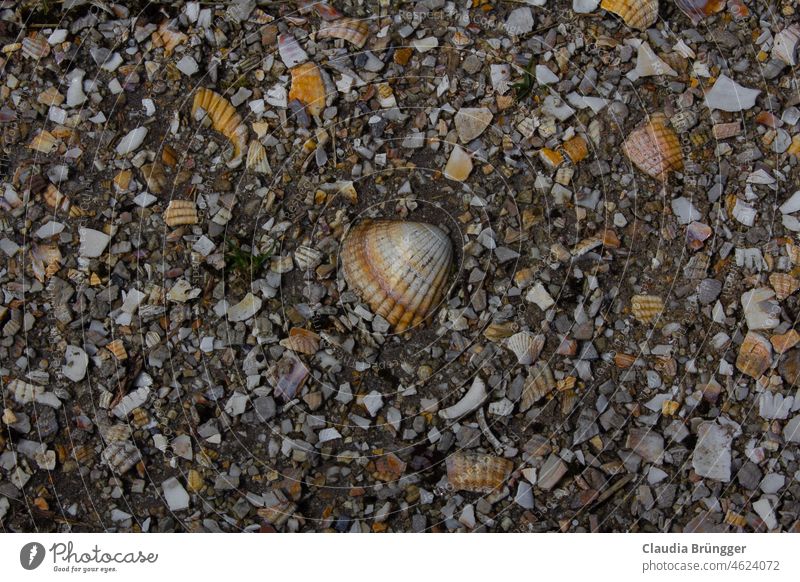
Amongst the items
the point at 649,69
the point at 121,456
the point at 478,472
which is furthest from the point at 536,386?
the point at 121,456

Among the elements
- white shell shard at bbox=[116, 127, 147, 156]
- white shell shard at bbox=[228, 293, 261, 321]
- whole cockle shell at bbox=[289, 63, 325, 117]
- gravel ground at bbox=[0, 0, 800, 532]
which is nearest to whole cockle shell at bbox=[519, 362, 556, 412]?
gravel ground at bbox=[0, 0, 800, 532]

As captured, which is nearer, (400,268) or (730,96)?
(400,268)

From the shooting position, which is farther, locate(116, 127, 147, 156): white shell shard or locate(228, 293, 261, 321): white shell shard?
locate(116, 127, 147, 156): white shell shard

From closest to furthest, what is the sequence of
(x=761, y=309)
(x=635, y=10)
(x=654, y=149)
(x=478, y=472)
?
(x=478, y=472) → (x=761, y=309) → (x=654, y=149) → (x=635, y=10)

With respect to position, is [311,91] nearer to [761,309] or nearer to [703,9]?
[703,9]

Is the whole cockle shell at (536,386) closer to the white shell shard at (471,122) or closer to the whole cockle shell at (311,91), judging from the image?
the white shell shard at (471,122)

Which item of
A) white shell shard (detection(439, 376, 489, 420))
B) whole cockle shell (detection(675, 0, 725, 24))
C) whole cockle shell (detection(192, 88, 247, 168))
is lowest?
white shell shard (detection(439, 376, 489, 420))

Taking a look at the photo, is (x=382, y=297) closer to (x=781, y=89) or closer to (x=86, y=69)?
(x=86, y=69)

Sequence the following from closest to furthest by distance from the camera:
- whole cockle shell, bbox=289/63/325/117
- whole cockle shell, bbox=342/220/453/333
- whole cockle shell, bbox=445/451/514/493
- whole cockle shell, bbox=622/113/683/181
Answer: whole cockle shell, bbox=445/451/514/493
whole cockle shell, bbox=342/220/453/333
whole cockle shell, bbox=622/113/683/181
whole cockle shell, bbox=289/63/325/117

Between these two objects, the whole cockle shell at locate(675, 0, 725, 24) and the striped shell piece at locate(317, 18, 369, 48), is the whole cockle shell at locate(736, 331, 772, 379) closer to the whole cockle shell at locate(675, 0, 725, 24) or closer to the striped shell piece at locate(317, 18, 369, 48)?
the whole cockle shell at locate(675, 0, 725, 24)
